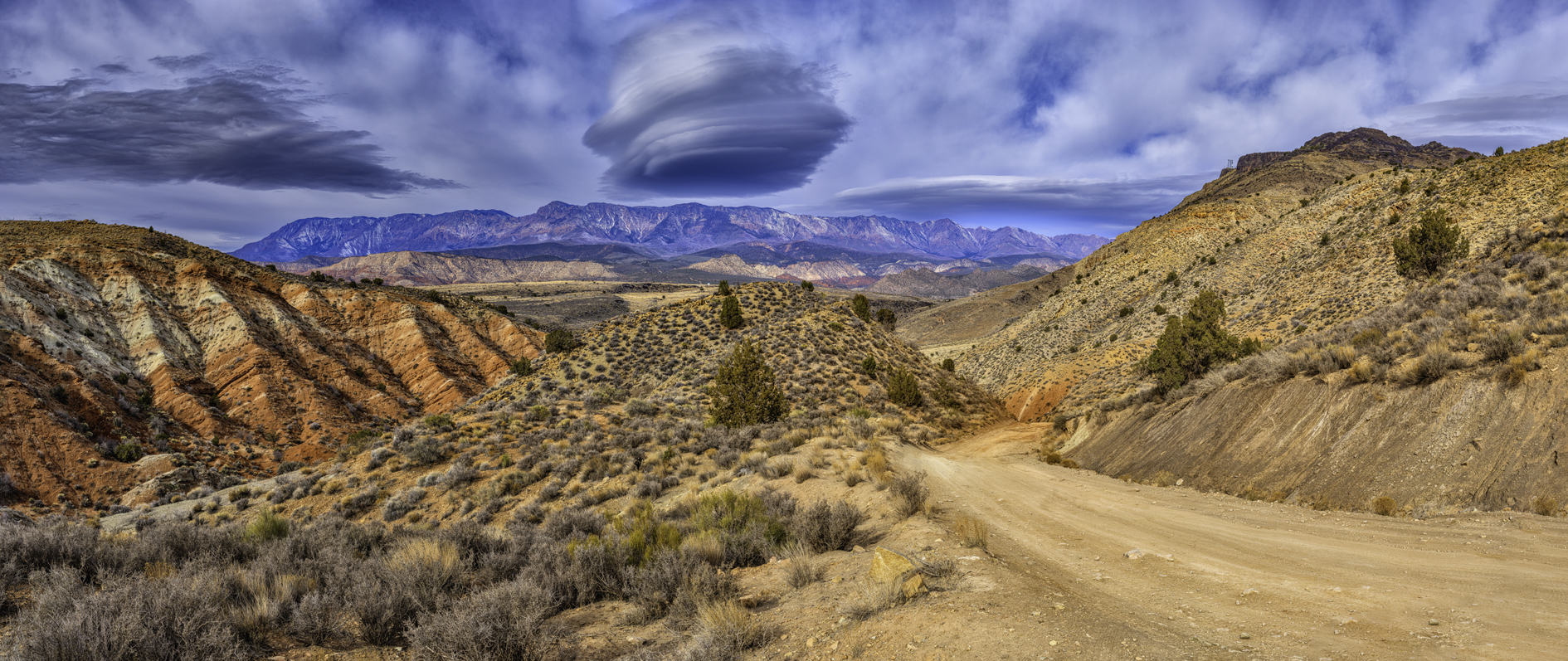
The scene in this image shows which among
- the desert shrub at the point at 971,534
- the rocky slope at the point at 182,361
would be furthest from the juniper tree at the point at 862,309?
the desert shrub at the point at 971,534

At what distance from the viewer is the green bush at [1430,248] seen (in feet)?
78.3

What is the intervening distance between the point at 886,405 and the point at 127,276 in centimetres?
5091

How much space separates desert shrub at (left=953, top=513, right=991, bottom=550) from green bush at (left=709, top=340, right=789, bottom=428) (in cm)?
1183

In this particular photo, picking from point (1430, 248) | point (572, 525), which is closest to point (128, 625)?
point (572, 525)

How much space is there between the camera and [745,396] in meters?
20.3

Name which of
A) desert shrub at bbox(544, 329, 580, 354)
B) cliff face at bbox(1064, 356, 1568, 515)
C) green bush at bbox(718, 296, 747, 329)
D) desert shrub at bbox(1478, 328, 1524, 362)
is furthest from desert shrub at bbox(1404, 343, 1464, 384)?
desert shrub at bbox(544, 329, 580, 354)

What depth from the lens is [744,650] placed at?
530 cm

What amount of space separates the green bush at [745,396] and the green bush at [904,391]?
952 cm

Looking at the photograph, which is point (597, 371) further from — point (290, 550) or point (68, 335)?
point (68, 335)

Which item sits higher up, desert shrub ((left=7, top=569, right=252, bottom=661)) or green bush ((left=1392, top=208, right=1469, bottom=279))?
green bush ((left=1392, top=208, right=1469, bottom=279))

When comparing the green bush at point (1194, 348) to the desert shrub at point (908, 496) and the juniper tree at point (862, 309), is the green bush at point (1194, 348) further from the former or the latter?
the juniper tree at point (862, 309)

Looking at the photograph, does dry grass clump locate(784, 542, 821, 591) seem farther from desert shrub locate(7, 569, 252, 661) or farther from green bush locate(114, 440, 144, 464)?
green bush locate(114, 440, 144, 464)

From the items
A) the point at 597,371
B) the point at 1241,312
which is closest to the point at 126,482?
the point at 597,371

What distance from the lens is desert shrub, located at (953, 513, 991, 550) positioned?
8016 mm
